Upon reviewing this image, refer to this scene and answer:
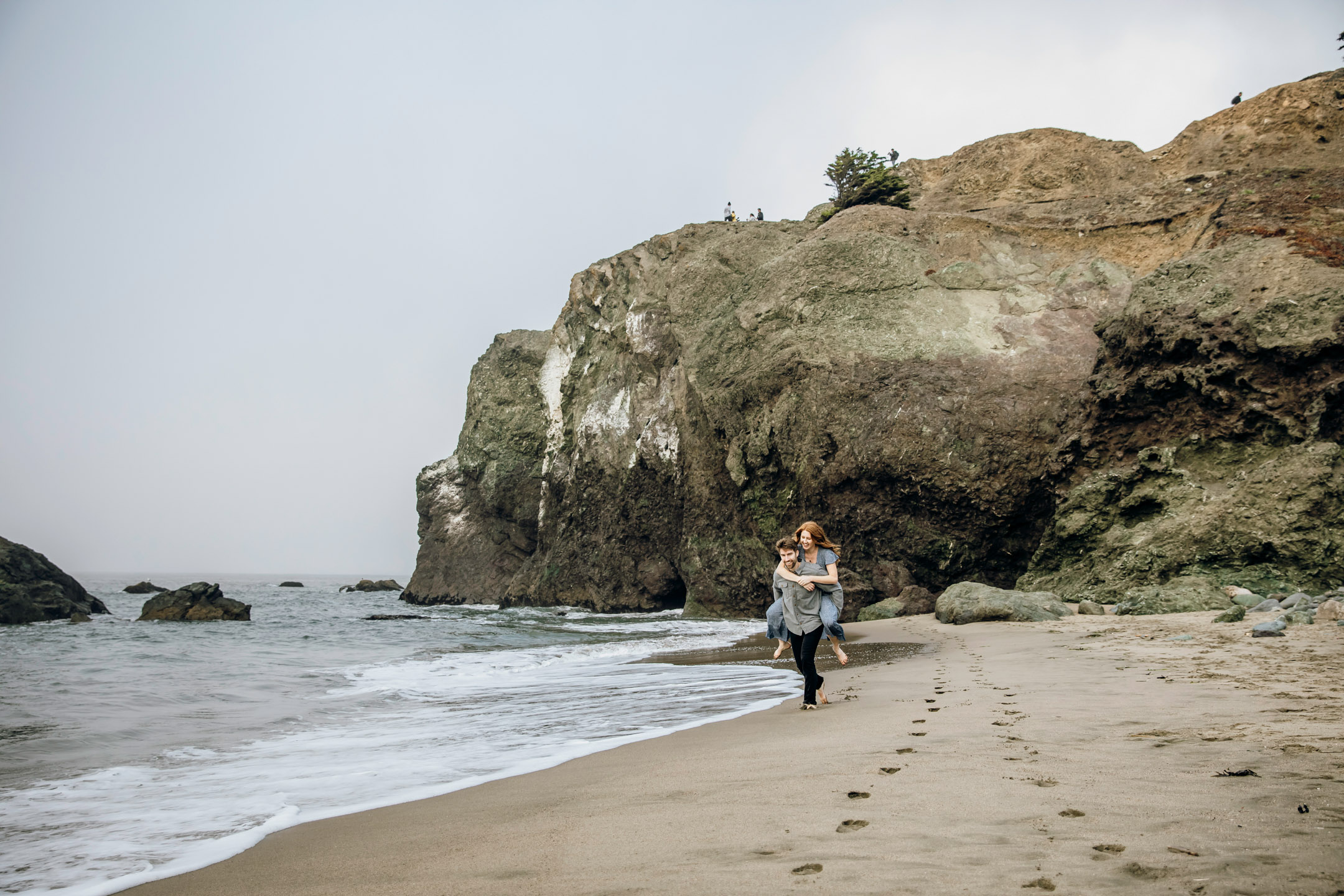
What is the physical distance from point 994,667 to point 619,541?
22512 mm

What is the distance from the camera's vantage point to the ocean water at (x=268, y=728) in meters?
3.93

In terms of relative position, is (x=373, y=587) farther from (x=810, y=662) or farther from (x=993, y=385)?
(x=810, y=662)

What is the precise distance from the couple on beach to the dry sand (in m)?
0.79

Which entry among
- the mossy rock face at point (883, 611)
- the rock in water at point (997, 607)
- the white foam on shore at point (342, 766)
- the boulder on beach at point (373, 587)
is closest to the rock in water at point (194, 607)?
the white foam on shore at point (342, 766)

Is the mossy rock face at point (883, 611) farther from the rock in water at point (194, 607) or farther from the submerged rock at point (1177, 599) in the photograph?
the rock in water at point (194, 607)

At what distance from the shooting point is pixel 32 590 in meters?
25.4

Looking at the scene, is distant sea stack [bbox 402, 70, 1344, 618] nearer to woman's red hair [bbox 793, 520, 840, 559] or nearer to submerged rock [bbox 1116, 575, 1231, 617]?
submerged rock [bbox 1116, 575, 1231, 617]

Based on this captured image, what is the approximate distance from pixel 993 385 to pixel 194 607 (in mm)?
26138

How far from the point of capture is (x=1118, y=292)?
2134 cm

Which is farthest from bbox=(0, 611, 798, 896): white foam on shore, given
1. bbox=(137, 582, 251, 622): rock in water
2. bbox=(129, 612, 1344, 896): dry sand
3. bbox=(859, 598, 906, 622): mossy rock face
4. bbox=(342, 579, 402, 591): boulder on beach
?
bbox=(342, 579, 402, 591): boulder on beach

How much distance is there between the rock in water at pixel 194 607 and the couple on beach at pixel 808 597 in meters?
24.4

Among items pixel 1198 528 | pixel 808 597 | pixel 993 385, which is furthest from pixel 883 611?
pixel 808 597

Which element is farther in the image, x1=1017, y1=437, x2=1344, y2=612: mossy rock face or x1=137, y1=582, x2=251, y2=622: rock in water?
x1=137, y1=582, x2=251, y2=622: rock in water

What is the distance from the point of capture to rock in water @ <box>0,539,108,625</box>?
941 inches
